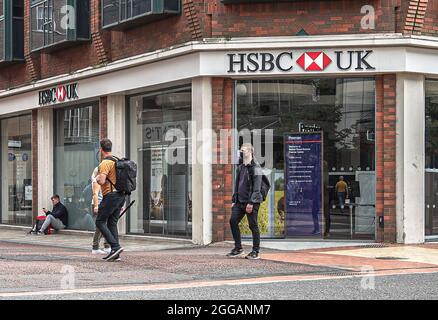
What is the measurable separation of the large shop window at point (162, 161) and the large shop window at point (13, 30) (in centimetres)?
566

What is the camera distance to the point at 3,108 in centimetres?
2348

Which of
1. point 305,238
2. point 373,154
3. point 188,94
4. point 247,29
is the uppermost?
point 247,29

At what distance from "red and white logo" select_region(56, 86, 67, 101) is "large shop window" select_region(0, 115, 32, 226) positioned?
2.67m

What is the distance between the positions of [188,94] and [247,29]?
2.00m

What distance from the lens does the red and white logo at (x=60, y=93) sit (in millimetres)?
20078

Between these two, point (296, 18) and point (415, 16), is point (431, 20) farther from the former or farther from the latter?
point (296, 18)

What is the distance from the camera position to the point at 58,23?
65.0ft

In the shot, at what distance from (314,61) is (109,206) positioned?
18.5 ft

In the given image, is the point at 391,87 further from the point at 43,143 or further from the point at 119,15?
the point at 43,143

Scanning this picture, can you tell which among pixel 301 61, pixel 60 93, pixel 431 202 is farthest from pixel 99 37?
pixel 431 202

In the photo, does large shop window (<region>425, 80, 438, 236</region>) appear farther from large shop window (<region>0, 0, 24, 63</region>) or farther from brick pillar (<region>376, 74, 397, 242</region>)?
large shop window (<region>0, 0, 24, 63</region>)

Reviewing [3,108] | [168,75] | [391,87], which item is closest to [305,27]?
[391,87]

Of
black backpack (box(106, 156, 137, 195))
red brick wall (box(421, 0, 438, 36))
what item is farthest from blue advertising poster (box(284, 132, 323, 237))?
black backpack (box(106, 156, 137, 195))
